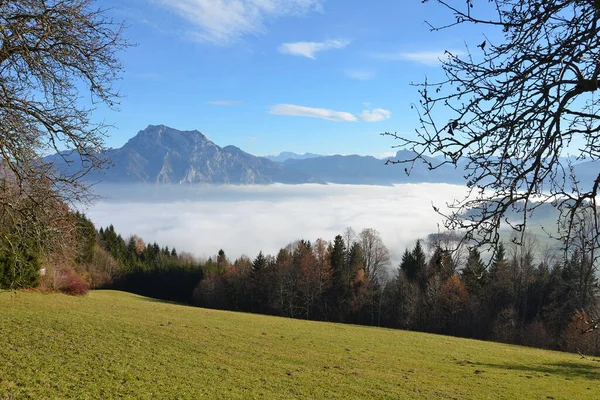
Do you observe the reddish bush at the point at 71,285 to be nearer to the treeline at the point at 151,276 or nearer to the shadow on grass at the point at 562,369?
the shadow on grass at the point at 562,369

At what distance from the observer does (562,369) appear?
21.7 m

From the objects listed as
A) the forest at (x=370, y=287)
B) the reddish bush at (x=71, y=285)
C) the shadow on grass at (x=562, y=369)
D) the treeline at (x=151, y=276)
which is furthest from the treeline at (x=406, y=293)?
the reddish bush at (x=71, y=285)

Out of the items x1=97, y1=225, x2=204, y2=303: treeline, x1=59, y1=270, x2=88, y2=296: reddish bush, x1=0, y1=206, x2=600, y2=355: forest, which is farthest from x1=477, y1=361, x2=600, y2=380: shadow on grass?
x1=97, y1=225, x2=204, y2=303: treeline

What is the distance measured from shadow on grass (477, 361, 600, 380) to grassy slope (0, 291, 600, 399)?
8 centimetres

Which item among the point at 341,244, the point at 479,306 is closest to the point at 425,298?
the point at 479,306

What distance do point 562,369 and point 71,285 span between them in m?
A: 37.1

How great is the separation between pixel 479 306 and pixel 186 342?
38.3m

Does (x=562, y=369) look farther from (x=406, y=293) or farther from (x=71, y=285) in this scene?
(x=71, y=285)

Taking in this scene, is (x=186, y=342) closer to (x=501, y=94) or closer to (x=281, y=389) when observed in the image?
(x=281, y=389)

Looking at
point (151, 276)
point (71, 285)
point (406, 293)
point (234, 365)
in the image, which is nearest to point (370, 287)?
point (406, 293)

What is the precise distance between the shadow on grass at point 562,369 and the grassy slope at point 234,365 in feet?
0.27

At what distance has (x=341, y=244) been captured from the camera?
2290 inches

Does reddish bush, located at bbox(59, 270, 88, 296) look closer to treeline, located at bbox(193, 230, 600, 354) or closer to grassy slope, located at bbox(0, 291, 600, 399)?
grassy slope, located at bbox(0, 291, 600, 399)

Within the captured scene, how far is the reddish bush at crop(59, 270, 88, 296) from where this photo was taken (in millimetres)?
34938
